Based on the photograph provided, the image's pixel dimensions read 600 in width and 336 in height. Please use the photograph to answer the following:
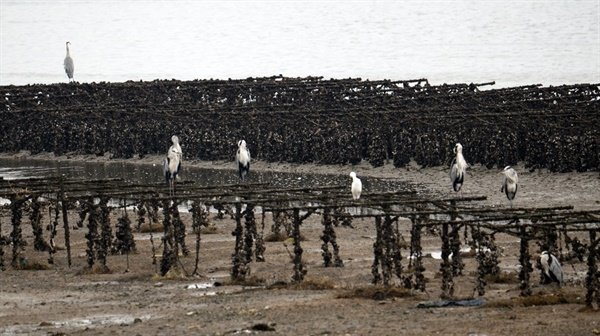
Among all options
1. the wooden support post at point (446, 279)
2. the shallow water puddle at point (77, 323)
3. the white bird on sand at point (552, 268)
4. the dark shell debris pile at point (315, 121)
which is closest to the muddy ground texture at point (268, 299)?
the shallow water puddle at point (77, 323)

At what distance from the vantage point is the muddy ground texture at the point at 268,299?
3186 cm

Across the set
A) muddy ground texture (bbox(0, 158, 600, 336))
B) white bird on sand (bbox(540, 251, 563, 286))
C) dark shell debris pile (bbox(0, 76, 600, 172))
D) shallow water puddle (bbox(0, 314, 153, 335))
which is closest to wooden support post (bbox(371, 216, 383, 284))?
muddy ground texture (bbox(0, 158, 600, 336))

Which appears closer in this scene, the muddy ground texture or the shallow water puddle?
the muddy ground texture

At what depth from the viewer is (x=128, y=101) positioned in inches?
3322

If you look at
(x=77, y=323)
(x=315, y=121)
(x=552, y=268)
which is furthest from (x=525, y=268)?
(x=315, y=121)

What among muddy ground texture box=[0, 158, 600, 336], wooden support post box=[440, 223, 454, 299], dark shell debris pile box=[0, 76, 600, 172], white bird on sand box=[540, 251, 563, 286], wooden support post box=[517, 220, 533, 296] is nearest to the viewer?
muddy ground texture box=[0, 158, 600, 336]

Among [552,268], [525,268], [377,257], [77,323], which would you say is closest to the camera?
[77,323]

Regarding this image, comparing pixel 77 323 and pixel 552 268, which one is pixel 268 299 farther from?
pixel 552 268

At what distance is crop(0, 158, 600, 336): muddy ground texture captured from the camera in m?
31.9

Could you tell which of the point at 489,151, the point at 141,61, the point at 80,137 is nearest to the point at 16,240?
the point at 489,151

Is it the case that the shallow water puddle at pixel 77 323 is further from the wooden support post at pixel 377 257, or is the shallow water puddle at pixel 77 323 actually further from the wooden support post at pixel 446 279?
the wooden support post at pixel 446 279

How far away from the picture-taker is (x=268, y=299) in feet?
118

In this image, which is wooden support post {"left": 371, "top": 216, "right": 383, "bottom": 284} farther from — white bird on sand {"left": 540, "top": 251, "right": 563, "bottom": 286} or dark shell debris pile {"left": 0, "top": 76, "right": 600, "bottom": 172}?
dark shell debris pile {"left": 0, "top": 76, "right": 600, "bottom": 172}

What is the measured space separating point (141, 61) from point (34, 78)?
107 ft
